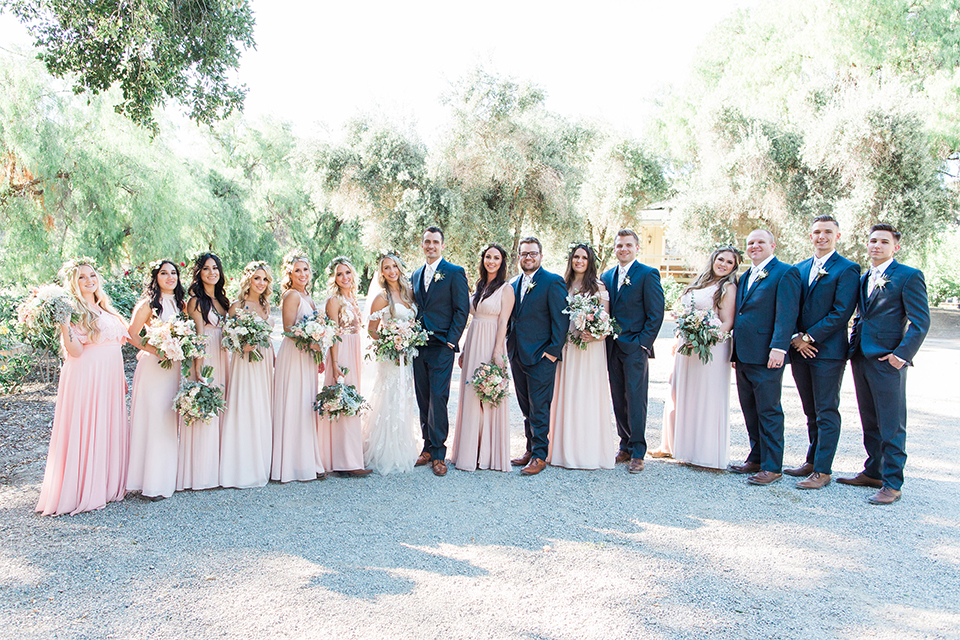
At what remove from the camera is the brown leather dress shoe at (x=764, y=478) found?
5.89 meters

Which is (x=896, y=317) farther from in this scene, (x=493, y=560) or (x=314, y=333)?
(x=314, y=333)

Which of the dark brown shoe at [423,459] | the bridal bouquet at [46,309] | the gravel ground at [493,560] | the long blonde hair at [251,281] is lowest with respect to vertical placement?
the gravel ground at [493,560]

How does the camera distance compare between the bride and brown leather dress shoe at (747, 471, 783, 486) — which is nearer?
brown leather dress shoe at (747, 471, 783, 486)

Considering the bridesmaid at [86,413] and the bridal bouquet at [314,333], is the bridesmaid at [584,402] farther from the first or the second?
the bridesmaid at [86,413]

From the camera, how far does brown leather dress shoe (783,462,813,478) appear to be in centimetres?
618

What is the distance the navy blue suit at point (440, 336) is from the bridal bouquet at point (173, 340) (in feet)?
6.99

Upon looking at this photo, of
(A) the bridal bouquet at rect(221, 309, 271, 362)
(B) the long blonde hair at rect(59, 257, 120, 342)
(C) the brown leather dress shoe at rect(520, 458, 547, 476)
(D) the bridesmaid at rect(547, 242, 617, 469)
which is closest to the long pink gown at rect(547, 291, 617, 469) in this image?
(D) the bridesmaid at rect(547, 242, 617, 469)

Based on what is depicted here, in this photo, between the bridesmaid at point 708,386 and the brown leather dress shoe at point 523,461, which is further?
the brown leather dress shoe at point 523,461

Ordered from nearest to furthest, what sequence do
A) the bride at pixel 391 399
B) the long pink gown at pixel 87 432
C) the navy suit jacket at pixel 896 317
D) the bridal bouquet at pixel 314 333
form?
the long pink gown at pixel 87 432, the navy suit jacket at pixel 896 317, the bridal bouquet at pixel 314 333, the bride at pixel 391 399

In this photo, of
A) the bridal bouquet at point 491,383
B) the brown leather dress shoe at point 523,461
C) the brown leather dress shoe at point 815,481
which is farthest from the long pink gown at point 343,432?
the brown leather dress shoe at point 815,481

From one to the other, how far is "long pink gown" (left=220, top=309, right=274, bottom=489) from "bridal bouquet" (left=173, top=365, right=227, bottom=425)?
0.82ft

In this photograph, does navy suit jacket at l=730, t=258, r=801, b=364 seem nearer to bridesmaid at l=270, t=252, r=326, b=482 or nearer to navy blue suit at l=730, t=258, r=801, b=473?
navy blue suit at l=730, t=258, r=801, b=473

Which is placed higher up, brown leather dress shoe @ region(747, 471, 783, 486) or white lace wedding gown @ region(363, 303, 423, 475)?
white lace wedding gown @ region(363, 303, 423, 475)

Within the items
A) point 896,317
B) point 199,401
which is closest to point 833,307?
point 896,317
